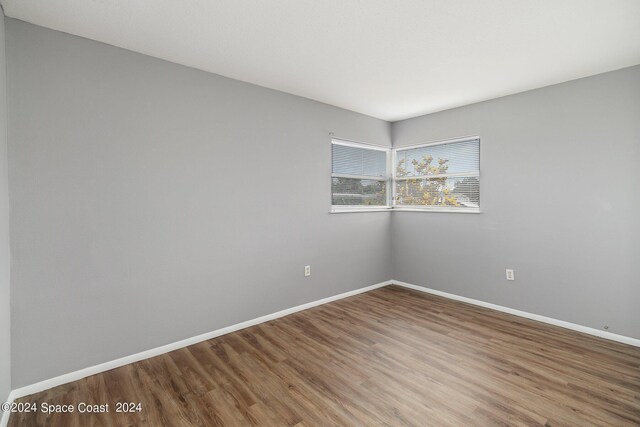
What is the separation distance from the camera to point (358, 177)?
419 centimetres

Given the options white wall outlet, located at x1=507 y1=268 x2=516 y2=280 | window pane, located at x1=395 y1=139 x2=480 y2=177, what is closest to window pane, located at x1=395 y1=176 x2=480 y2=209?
window pane, located at x1=395 y1=139 x2=480 y2=177

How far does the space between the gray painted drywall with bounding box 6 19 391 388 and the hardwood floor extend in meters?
0.33

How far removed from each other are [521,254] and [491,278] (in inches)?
17.4

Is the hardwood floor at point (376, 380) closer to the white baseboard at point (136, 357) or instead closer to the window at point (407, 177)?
the white baseboard at point (136, 357)

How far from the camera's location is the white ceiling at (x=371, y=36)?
185 cm

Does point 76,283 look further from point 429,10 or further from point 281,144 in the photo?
point 429,10

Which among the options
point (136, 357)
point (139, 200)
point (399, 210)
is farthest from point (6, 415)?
point (399, 210)

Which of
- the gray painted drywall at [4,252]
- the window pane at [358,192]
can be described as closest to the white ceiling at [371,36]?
the gray painted drywall at [4,252]

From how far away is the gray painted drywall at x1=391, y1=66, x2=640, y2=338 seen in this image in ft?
8.89

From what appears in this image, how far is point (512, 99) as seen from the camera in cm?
335

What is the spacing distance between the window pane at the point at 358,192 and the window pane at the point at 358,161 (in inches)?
4.7

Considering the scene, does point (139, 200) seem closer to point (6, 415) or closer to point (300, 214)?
point (6, 415)

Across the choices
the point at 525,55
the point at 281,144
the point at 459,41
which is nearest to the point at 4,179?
the point at 281,144

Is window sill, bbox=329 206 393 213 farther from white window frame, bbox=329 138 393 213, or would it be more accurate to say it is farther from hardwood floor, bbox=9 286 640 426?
hardwood floor, bbox=9 286 640 426
